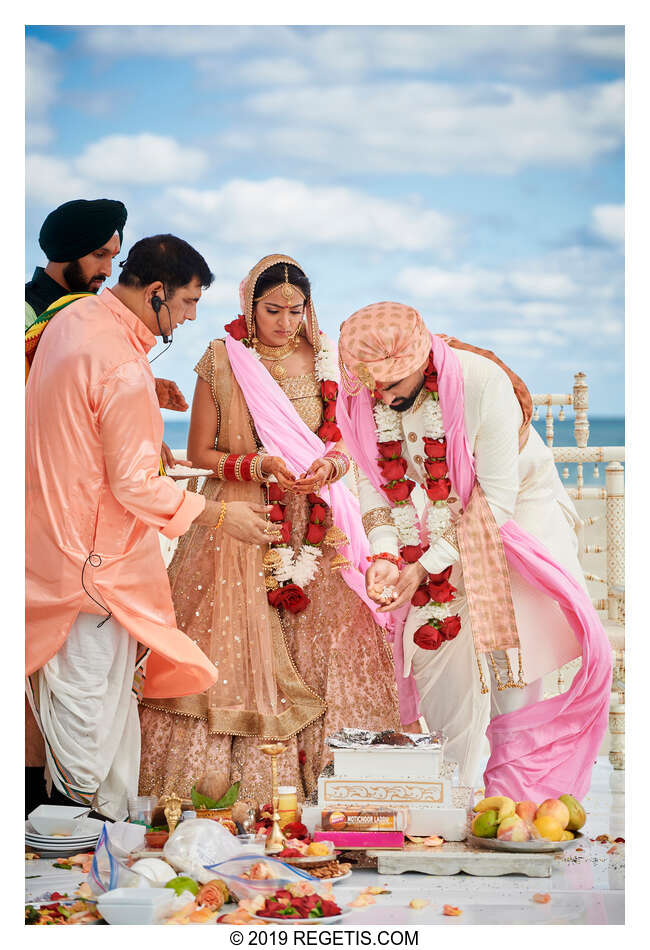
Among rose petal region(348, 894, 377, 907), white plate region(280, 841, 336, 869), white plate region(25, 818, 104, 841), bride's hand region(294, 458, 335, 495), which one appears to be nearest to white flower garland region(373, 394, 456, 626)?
bride's hand region(294, 458, 335, 495)

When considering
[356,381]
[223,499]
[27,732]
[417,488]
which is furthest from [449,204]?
[27,732]

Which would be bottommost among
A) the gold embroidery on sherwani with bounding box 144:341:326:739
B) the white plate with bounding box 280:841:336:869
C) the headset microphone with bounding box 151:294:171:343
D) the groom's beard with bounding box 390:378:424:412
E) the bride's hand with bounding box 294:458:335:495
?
the white plate with bounding box 280:841:336:869

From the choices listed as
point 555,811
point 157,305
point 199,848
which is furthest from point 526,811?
point 157,305

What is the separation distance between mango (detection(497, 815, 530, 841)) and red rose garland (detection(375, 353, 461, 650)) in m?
0.76

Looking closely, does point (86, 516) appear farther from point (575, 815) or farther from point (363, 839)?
point (575, 815)

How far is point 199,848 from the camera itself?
4066 millimetres

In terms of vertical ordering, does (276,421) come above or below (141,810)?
above

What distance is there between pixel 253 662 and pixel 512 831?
4.17 feet

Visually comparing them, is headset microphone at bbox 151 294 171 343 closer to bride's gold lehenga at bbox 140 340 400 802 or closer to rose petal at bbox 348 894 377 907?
bride's gold lehenga at bbox 140 340 400 802

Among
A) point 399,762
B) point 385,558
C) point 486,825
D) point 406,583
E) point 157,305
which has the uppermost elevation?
point 157,305

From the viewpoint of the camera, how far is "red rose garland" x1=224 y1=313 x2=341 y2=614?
4941 millimetres

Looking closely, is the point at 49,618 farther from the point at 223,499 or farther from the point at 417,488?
the point at 417,488

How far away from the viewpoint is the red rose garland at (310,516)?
4.94m

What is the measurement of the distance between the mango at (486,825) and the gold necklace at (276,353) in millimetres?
Result: 1963
